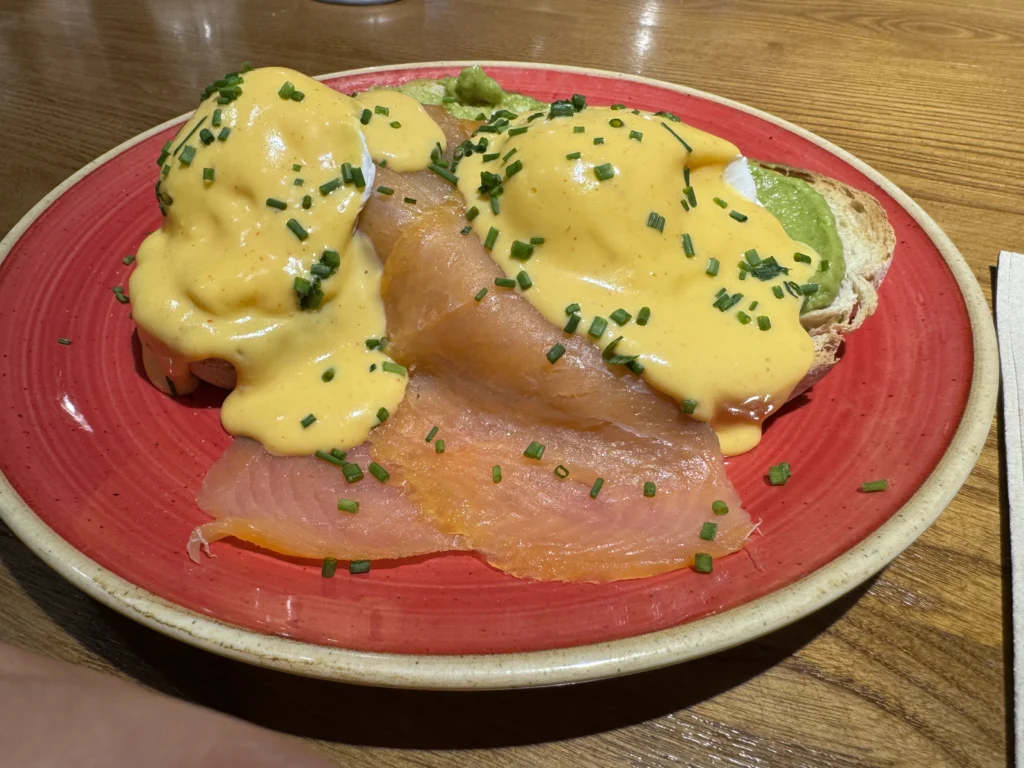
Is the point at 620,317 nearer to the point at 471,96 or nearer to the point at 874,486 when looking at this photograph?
the point at 874,486

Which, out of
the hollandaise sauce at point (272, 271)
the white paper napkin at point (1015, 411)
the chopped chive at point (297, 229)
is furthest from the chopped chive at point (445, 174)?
the white paper napkin at point (1015, 411)

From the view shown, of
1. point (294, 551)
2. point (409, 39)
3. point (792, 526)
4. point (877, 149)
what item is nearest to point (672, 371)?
point (792, 526)

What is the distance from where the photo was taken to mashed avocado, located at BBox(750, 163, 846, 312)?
75.0 inches

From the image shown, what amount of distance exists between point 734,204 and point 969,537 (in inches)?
43.7

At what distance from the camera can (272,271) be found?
1758 mm

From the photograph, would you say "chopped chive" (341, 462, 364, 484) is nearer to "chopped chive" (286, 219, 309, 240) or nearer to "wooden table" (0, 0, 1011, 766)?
"wooden table" (0, 0, 1011, 766)

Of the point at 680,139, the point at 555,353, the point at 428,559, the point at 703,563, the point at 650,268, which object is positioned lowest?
the point at 428,559

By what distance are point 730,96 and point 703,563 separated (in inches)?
110

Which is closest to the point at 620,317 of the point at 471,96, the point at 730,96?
the point at 471,96

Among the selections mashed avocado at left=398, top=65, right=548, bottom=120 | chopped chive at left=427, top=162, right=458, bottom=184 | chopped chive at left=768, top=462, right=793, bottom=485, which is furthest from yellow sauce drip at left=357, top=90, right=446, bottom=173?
chopped chive at left=768, top=462, right=793, bottom=485

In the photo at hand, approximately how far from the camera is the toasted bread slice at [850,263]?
1900 millimetres

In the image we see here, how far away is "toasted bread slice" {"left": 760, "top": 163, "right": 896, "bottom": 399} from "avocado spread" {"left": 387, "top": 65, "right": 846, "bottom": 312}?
49mm

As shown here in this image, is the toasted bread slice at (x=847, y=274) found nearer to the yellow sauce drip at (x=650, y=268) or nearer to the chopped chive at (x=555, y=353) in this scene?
the yellow sauce drip at (x=650, y=268)

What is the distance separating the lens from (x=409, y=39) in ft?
13.0
